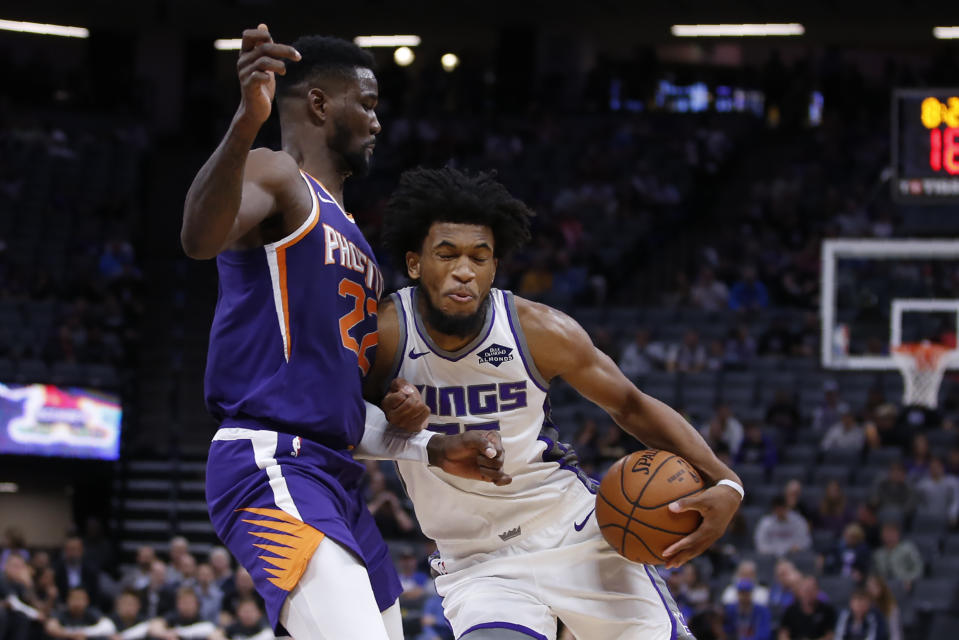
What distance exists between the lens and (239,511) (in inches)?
135

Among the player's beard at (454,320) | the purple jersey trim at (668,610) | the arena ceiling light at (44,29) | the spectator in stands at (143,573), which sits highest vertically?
the arena ceiling light at (44,29)

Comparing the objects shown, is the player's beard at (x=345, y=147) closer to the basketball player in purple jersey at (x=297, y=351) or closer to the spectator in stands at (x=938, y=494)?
the basketball player in purple jersey at (x=297, y=351)

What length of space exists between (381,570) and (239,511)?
1.74 ft

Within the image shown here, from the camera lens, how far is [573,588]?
4.20m

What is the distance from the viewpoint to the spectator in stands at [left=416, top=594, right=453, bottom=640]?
10.5 metres

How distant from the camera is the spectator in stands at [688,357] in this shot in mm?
14164

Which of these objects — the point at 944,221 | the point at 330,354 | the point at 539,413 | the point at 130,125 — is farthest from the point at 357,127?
the point at 130,125

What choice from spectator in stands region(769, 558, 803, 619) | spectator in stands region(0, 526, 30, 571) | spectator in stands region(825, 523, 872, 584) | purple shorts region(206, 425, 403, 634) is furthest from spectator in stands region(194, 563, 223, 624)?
purple shorts region(206, 425, 403, 634)

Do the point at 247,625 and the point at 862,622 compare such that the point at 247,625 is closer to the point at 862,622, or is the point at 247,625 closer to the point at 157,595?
the point at 157,595

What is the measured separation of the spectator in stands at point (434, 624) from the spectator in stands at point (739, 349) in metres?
4.89

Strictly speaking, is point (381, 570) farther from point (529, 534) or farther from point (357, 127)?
point (357, 127)

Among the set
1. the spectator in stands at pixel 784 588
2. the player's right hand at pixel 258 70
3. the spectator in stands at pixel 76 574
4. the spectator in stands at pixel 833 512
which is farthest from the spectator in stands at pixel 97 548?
the player's right hand at pixel 258 70

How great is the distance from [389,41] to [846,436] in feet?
40.2

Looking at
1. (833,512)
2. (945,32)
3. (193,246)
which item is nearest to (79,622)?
(833,512)
